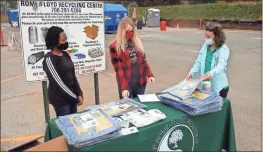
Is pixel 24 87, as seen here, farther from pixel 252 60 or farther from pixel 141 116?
pixel 252 60

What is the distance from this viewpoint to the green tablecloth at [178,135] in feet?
6.81

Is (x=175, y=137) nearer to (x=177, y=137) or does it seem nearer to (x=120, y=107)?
(x=177, y=137)

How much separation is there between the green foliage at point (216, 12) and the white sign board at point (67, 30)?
76.0ft

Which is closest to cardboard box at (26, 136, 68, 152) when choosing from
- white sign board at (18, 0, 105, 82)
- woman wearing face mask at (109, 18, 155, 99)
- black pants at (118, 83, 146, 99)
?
woman wearing face mask at (109, 18, 155, 99)

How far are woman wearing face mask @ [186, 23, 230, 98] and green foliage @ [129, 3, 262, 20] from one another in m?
23.1

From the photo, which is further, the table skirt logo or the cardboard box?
the table skirt logo

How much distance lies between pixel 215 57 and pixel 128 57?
3.35 ft

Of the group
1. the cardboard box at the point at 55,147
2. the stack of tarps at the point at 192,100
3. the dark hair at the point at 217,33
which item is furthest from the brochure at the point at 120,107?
the dark hair at the point at 217,33

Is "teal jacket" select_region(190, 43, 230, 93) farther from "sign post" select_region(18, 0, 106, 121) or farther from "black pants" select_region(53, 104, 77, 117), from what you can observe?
"black pants" select_region(53, 104, 77, 117)

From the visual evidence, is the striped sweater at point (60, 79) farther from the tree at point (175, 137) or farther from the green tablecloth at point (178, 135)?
the tree at point (175, 137)

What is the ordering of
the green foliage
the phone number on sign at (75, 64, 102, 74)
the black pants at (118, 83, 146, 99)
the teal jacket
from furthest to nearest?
1. the green foliage
2. the phone number on sign at (75, 64, 102, 74)
3. the black pants at (118, 83, 146, 99)
4. the teal jacket

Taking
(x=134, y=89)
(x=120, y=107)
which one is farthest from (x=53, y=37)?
(x=134, y=89)

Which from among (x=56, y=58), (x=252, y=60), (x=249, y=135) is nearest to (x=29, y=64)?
(x=56, y=58)

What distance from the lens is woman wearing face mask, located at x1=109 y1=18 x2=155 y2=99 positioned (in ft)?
10.6
